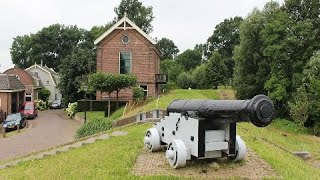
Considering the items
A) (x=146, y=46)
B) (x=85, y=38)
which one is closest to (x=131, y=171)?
(x=146, y=46)

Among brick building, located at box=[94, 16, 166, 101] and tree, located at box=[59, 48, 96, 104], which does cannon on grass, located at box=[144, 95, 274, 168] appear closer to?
brick building, located at box=[94, 16, 166, 101]

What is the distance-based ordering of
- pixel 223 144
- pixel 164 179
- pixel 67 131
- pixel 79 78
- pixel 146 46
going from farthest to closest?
pixel 79 78 → pixel 146 46 → pixel 67 131 → pixel 223 144 → pixel 164 179

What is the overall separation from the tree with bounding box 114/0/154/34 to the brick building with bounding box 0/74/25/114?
25027 mm

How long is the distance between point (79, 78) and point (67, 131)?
1752 cm

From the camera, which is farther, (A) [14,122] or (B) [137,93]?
(B) [137,93]

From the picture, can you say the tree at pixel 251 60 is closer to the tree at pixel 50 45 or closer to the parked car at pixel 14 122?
the parked car at pixel 14 122

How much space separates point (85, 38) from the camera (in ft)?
286

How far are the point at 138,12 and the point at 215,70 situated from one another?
1528cm

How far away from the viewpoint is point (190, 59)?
3703 inches

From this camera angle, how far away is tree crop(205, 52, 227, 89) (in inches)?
2328

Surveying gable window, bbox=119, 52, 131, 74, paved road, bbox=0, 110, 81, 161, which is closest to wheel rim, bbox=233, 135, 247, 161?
paved road, bbox=0, 110, 81, 161

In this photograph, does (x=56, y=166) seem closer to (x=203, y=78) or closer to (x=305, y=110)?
(x=305, y=110)

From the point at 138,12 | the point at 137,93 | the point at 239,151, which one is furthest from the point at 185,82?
the point at 239,151

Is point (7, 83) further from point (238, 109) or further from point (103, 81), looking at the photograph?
point (238, 109)
